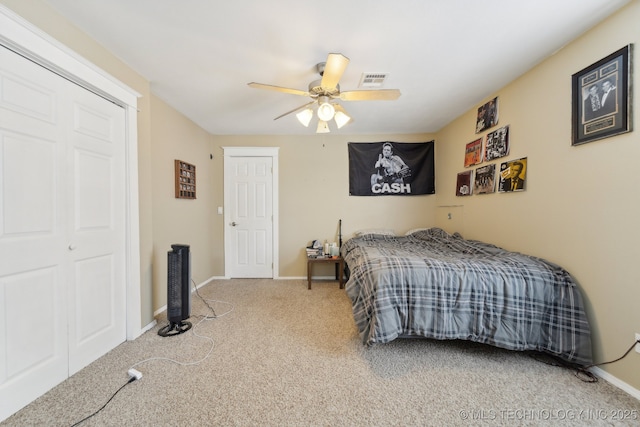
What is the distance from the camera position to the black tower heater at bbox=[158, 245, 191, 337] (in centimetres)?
204

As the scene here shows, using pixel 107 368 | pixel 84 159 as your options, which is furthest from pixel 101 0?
pixel 107 368

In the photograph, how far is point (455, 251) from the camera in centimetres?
234

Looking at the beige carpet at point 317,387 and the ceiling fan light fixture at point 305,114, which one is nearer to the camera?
the beige carpet at point 317,387

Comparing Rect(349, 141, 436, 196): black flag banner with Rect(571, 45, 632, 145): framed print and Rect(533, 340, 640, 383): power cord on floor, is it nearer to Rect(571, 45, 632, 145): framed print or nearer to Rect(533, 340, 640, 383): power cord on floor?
Rect(571, 45, 632, 145): framed print

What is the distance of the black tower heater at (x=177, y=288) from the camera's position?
80.4 inches

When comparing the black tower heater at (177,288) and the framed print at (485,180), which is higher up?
the framed print at (485,180)

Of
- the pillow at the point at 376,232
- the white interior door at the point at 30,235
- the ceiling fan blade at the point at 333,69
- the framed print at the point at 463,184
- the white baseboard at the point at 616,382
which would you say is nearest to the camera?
the white interior door at the point at 30,235

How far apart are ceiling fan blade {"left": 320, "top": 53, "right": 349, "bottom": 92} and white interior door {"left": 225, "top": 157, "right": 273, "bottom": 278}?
2.12m

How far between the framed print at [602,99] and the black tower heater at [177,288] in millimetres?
3288

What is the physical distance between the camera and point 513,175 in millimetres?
2158

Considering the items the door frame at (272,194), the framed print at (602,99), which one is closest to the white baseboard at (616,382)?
the framed print at (602,99)

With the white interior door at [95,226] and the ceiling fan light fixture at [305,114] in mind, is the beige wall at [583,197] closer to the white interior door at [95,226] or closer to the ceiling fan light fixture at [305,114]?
the ceiling fan light fixture at [305,114]

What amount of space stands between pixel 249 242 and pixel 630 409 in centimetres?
388

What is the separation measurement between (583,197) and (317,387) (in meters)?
2.27
